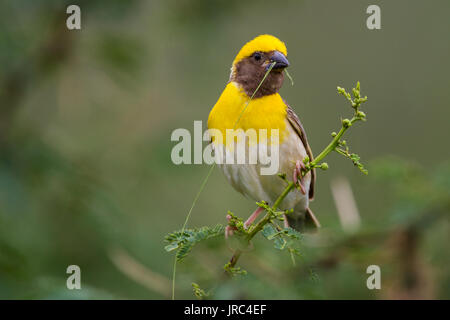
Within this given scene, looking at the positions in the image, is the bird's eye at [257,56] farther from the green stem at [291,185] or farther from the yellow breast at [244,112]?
the green stem at [291,185]

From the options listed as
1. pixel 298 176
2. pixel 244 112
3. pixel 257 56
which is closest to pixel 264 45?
pixel 257 56

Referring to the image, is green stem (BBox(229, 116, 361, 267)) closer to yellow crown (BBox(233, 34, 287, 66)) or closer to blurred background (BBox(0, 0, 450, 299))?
blurred background (BBox(0, 0, 450, 299))

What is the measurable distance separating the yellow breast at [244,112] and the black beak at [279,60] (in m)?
0.23

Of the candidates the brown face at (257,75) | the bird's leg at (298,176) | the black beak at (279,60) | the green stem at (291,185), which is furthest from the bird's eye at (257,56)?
the green stem at (291,185)

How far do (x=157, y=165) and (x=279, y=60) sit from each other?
6.78 feet

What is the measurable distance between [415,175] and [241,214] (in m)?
2.25

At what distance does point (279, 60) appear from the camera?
2.12m

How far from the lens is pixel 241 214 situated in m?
4.96

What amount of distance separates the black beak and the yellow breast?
0.75 ft

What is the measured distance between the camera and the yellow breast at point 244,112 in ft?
7.58

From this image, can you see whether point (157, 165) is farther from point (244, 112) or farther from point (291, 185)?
point (291, 185)

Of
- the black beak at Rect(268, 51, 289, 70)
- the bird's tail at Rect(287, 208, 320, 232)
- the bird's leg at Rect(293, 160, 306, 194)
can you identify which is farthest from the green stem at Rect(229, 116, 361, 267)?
the bird's tail at Rect(287, 208, 320, 232)
